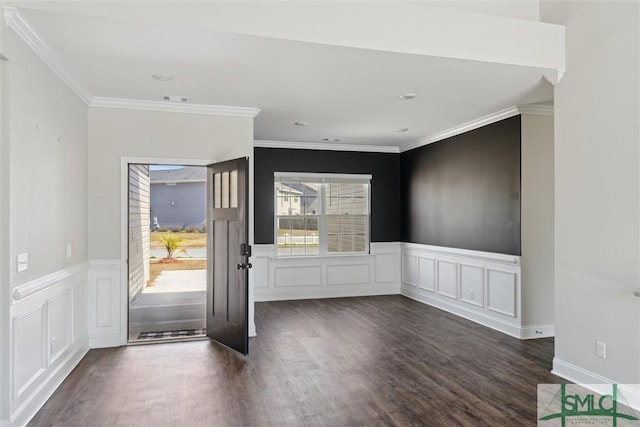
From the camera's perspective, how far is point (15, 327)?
2900mm

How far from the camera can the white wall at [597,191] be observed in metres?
3.25

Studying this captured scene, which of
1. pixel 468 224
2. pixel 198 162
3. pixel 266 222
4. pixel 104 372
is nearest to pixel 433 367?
pixel 468 224

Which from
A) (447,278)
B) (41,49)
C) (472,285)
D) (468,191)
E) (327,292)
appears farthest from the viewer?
(327,292)

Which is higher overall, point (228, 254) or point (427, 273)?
point (228, 254)

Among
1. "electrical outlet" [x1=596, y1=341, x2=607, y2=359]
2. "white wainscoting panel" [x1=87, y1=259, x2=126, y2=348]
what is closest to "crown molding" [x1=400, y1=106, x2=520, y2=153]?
"electrical outlet" [x1=596, y1=341, x2=607, y2=359]

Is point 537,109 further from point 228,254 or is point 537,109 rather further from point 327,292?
point 327,292

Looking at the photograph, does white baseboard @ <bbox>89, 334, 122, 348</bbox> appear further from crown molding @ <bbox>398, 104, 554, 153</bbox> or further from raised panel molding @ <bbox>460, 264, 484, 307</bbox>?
crown molding @ <bbox>398, 104, 554, 153</bbox>

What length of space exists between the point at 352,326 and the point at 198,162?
276 cm

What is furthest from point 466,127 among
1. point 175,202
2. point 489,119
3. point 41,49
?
point 175,202

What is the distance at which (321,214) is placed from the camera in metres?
7.73

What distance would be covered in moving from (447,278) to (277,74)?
4.11m

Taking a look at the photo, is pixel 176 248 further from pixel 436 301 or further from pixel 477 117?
pixel 477 117

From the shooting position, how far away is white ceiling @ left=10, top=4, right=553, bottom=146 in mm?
Answer: 3137

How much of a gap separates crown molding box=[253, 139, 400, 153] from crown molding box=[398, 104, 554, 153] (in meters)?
0.79
